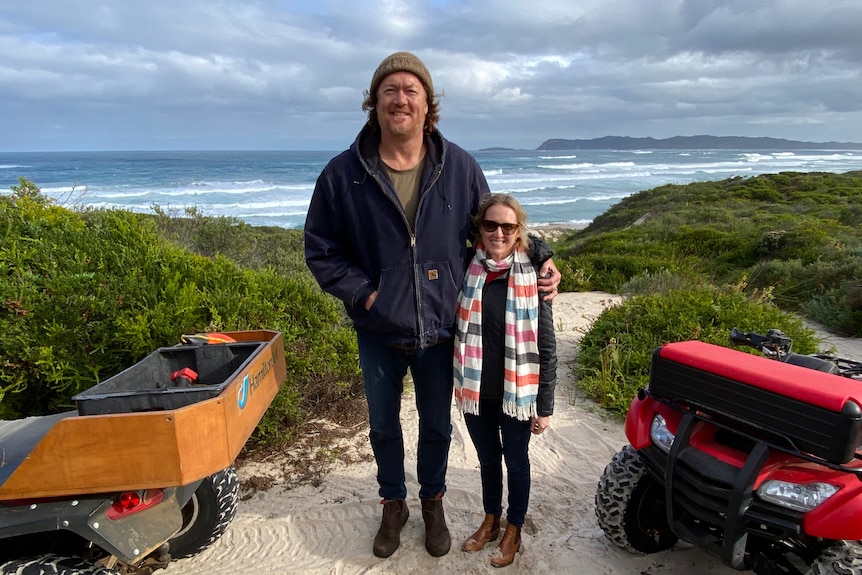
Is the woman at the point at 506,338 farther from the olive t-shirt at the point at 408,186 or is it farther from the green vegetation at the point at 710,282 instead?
the green vegetation at the point at 710,282

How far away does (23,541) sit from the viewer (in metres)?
2.23

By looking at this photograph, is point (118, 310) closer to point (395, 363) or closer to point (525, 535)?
point (395, 363)

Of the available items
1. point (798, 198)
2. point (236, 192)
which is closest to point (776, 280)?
point (798, 198)

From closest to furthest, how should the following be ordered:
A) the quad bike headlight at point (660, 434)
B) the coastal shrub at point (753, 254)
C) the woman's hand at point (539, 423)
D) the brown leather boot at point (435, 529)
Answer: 1. the quad bike headlight at point (660, 434)
2. the woman's hand at point (539, 423)
3. the brown leather boot at point (435, 529)
4. the coastal shrub at point (753, 254)

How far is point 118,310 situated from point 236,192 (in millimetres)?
37583

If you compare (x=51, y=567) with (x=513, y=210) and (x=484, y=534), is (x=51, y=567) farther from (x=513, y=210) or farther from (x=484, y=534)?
(x=513, y=210)

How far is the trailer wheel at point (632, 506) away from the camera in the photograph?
271 centimetres

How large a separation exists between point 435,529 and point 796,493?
169cm

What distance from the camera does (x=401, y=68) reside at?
2.53m

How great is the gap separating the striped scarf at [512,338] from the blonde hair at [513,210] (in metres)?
0.05

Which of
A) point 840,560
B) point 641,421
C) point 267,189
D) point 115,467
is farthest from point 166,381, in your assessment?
point 267,189

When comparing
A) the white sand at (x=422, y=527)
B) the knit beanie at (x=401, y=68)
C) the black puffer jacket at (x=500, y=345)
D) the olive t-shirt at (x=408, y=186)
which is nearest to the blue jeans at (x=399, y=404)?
the black puffer jacket at (x=500, y=345)

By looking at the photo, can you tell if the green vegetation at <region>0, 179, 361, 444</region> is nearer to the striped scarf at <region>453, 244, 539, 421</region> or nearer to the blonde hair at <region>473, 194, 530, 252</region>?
the striped scarf at <region>453, 244, 539, 421</region>

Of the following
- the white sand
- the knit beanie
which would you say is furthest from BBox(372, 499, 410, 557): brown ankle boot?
the knit beanie
